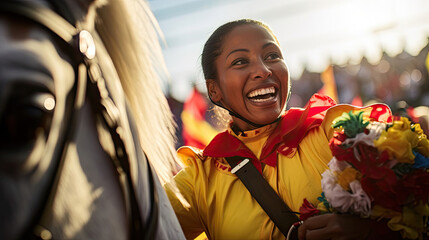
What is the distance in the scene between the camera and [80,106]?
795mm

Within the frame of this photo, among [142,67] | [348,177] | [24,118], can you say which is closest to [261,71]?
[348,177]

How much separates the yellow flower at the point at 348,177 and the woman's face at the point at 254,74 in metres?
0.62

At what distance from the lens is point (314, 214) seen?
1558mm

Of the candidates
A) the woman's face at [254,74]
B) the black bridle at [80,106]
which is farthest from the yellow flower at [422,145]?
the black bridle at [80,106]

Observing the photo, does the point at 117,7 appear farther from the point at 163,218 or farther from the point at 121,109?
the point at 163,218

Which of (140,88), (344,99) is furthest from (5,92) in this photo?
(344,99)

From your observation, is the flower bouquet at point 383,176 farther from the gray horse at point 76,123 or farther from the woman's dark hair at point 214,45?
the woman's dark hair at point 214,45

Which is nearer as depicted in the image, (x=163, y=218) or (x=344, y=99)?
(x=163, y=218)

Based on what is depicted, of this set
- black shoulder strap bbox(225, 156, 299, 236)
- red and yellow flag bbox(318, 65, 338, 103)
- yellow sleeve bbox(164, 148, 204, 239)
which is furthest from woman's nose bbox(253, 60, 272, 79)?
red and yellow flag bbox(318, 65, 338, 103)

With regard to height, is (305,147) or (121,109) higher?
(121,109)

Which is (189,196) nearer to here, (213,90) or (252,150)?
(252,150)

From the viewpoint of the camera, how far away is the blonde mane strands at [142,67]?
3.11 ft

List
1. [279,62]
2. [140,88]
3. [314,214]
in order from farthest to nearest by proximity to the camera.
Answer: [279,62] < [314,214] < [140,88]

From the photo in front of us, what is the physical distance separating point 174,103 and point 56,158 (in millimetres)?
12296
